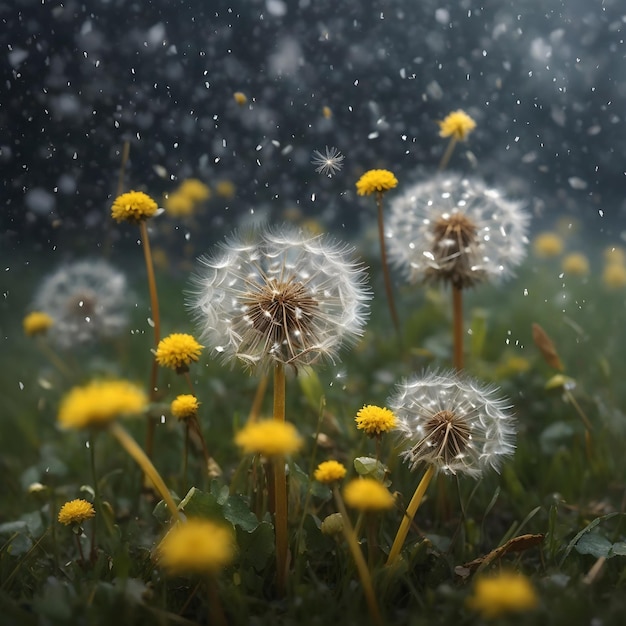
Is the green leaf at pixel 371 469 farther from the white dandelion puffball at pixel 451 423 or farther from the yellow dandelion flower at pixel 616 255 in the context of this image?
the yellow dandelion flower at pixel 616 255

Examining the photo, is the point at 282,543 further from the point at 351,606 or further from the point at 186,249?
the point at 186,249

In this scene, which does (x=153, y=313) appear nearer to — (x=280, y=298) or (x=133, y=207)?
(x=133, y=207)

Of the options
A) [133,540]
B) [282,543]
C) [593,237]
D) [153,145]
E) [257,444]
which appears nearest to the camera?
[257,444]

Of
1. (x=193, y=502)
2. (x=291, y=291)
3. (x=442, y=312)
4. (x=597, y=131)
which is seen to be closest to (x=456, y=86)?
(x=597, y=131)

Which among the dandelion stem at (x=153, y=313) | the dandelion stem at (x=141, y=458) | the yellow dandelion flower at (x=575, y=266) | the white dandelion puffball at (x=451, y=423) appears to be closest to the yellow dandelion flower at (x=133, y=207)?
the dandelion stem at (x=153, y=313)

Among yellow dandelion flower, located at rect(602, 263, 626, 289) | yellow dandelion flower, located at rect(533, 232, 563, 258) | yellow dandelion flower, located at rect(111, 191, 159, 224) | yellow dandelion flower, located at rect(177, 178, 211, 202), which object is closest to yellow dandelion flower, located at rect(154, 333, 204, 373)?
yellow dandelion flower, located at rect(111, 191, 159, 224)

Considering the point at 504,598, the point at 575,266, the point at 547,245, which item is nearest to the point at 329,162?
the point at 504,598
